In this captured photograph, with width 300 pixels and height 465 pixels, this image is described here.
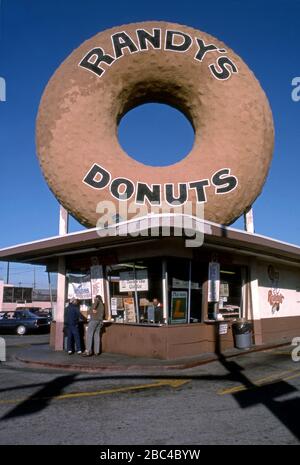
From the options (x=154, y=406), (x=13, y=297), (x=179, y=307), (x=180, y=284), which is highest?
(x=13, y=297)

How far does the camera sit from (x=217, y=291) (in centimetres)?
1402

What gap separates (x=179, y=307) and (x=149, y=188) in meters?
3.40

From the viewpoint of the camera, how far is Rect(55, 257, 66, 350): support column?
593 inches

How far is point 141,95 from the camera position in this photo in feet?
47.5

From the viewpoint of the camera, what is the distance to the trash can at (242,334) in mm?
14531

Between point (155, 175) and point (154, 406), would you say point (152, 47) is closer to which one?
point (155, 175)

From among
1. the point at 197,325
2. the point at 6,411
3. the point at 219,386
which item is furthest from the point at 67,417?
the point at 197,325

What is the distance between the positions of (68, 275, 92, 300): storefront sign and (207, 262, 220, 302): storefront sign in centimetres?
374

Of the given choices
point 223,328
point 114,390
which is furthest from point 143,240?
point 114,390

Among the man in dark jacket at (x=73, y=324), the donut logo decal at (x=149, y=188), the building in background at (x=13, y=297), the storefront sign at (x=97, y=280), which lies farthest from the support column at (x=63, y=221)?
the building in background at (x=13, y=297)

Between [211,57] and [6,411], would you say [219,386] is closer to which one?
[6,411]

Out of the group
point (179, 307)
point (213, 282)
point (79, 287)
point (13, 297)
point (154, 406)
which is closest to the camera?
point (154, 406)

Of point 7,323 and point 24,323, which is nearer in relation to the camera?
point 24,323

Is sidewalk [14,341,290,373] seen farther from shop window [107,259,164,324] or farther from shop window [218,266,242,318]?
shop window [218,266,242,318]
